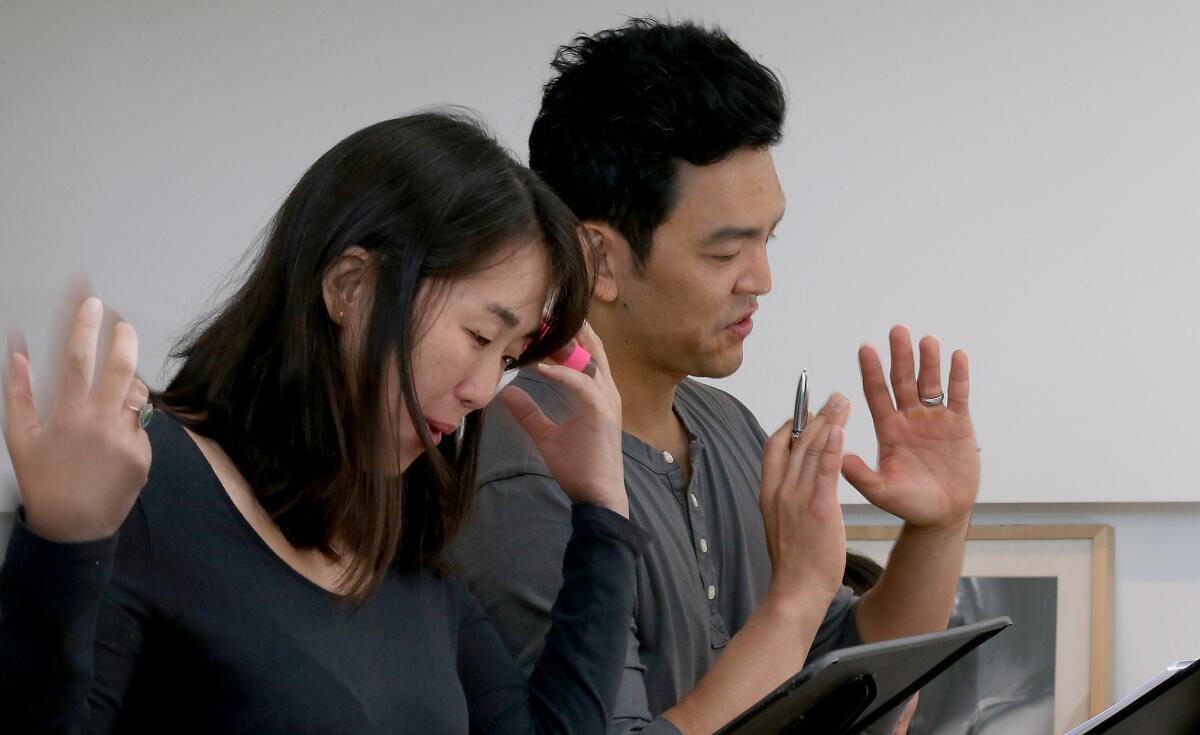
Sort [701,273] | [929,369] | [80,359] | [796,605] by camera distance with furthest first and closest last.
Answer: [929,369] → [701,273] → [796,605] → [80,359]

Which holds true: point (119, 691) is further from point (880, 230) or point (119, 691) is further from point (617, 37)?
point (880, 230)

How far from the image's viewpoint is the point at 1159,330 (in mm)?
2289

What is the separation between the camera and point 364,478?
109cm

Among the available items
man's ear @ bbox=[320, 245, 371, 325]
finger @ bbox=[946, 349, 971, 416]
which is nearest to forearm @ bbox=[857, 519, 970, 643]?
finger @ bbox=[946, 349, 971, 416]

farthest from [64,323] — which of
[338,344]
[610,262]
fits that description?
[610,262]

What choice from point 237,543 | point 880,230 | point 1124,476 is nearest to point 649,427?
point 237,543

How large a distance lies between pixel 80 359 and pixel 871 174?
5.99 ft

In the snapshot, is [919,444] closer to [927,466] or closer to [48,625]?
[927,466]

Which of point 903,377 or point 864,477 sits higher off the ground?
point 903,377

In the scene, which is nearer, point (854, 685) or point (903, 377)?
point (854, 685)

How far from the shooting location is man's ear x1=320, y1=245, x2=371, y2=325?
108 centimetres

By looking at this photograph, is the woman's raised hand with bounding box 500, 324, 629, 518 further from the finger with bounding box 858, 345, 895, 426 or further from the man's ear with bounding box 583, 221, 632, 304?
the finger with bounding box 858, 345, 895, 426

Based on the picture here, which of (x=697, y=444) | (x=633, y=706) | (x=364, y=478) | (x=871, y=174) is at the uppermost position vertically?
(x=871, y=174)

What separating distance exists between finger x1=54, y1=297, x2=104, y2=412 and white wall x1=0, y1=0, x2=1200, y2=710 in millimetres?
1622
